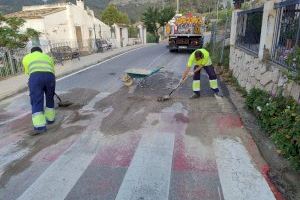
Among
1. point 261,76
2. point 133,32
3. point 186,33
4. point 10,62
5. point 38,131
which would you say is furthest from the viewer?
point 133,32

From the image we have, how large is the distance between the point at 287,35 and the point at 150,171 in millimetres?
3960

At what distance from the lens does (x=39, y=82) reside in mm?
5641

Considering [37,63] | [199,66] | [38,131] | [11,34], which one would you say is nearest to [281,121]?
[199,66]

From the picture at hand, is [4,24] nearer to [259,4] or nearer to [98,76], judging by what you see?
[98,76]

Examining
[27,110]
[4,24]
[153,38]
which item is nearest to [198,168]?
[27,110]

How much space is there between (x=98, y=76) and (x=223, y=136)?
25.1 ft

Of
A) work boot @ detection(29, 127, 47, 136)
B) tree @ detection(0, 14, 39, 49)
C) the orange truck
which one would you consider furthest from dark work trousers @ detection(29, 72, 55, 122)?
the orange truck

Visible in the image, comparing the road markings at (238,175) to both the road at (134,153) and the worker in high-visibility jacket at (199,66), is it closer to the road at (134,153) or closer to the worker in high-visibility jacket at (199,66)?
the road at (134,153)

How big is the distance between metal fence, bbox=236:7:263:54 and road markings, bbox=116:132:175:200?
14.0 feet

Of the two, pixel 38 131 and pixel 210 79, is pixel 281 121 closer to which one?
pixel 210 79

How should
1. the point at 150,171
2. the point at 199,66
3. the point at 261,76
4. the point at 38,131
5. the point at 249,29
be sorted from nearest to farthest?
the point at 150,171 < the point at 38,131 < the point at 261,76 < the point at 199,66 < the point at 249,29

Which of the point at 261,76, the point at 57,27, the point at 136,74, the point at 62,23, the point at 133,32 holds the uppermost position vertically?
the point at 62,23

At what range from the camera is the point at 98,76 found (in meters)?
11.8

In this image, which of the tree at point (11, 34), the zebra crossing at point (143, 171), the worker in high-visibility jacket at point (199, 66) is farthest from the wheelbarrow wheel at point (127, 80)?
the tree at point (11, 34)
